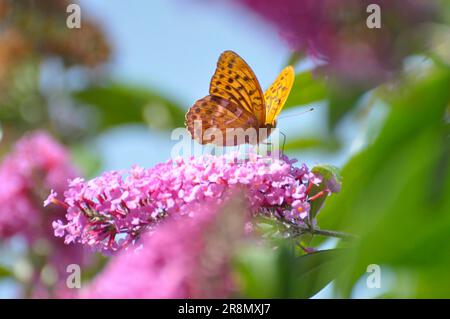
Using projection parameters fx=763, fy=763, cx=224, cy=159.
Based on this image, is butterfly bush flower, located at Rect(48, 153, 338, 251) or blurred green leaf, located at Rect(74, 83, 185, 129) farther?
blurred green leaf, located at Rect(74, 83, 185, 129)

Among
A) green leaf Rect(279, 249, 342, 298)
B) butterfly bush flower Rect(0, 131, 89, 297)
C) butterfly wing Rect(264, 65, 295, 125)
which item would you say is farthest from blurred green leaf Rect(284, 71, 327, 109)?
butterfly bush flower Rect(0, 131, 89, 297)

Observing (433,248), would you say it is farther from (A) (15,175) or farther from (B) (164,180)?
(A) (15,175)

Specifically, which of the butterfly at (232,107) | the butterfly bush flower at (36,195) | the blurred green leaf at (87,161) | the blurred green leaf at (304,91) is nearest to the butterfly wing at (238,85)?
the butterfly at (232,107)

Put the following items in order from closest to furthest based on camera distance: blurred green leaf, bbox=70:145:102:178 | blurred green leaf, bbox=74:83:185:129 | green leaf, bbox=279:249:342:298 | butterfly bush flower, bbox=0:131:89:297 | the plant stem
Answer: green leaf, bbox=279:249:342:298 < the plant stem < butterfly bush flower, bbox=0:131:89:297 < blurred green leaf, bbox=70:145:102:178 < blurred green leaf, bbox=74:83:185:129

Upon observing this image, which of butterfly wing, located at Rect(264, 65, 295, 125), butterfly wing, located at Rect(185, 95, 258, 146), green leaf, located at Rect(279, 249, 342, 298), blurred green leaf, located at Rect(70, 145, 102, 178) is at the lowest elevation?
green leaf, located at Rect(279, 249, 342, 298)

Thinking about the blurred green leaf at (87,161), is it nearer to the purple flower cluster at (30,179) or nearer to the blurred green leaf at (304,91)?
the purple flower cluster at (30,179)

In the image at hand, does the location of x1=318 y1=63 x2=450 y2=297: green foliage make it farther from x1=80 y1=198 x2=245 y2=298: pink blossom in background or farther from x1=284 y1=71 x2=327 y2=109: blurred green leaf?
x1=284 y1=71 x2=327 y2=109: blurred green leaf
